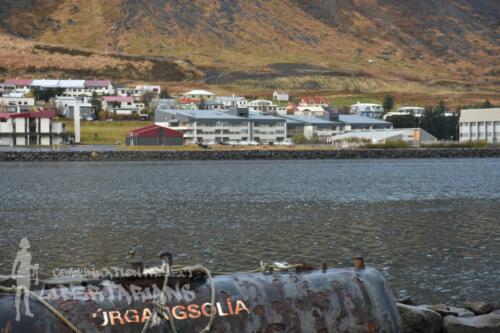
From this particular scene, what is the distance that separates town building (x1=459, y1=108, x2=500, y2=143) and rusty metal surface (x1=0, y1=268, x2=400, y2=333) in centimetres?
15770

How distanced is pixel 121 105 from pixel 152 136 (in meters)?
46.0

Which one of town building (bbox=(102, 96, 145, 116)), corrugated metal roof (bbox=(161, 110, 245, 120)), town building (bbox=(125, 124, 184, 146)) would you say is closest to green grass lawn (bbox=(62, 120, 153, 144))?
town building (bbox=(125, 124, 184, 146))

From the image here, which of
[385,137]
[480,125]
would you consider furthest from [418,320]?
[480,125]

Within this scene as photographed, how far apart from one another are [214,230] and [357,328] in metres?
25.9

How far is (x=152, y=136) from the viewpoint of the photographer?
151875 millimetres

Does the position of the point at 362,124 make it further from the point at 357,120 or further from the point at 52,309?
the point at 52,309

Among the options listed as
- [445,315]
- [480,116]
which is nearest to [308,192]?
[445,315]

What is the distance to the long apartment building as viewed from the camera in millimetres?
158875

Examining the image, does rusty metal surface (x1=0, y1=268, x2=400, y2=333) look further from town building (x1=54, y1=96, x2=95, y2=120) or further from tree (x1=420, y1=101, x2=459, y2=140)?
tree (x1=420, y1=101, x2=459, y2=140)

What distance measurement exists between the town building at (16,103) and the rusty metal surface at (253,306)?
165 m

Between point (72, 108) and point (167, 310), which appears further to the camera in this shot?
point (72, 108)

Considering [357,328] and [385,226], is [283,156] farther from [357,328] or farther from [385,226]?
[357,328]

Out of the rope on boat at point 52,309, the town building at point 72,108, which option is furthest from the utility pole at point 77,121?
the rope on boat at point 52,309

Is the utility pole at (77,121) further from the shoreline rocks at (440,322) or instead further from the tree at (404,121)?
the shoreline rocks at (440,322)
